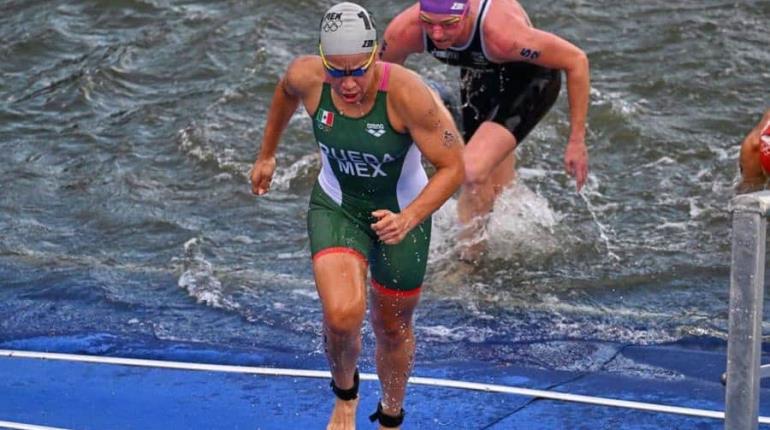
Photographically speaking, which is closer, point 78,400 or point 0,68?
point 78,400

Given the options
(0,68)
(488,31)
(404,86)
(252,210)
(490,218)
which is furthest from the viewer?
(0,68)

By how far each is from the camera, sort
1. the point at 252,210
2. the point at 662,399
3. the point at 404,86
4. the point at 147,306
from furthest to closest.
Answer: the point at 252,210 → the point at 147,306 → the point at 662,399 → the point at 404,86

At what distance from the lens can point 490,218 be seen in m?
9.22

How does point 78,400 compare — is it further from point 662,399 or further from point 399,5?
point 399,5

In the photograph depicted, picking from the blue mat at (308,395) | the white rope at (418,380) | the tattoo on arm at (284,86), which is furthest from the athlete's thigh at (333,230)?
the white rope at (418,380)

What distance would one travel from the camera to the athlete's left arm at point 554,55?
771 centimetres

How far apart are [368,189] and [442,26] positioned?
1815 mm

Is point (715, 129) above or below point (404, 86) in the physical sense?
below

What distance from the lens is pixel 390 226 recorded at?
5145 millimetres

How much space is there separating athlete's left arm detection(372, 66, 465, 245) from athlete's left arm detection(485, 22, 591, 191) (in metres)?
2.42

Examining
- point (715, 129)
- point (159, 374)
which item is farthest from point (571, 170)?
point (715, 129)

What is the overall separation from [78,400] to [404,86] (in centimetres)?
255

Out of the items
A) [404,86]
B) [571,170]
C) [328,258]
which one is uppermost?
[404,86]

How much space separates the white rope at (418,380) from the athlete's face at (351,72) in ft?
6.76
